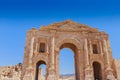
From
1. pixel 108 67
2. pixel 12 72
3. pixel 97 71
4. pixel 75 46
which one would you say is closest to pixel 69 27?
pixel 75 46

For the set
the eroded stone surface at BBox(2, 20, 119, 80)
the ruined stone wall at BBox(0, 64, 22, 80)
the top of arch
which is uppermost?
the top of arch

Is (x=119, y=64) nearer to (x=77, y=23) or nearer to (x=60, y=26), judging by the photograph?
(x=77, y=23)

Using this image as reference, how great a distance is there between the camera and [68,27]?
81.5ft

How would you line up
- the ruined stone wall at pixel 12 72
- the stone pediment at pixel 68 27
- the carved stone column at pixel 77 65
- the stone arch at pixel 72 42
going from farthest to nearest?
the ruined stone wall at pixel 12 72 < the stone pediment at pixel 68 27 < the stone arch at pixel 72 42 < the carved stone column at pixel 77 65

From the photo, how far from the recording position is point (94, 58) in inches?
910

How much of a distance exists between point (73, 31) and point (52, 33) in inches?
126

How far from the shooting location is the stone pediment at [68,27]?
2433 centimetres

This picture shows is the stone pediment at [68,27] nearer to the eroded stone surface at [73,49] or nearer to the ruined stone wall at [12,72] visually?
the eroded stone surface at [73,49]

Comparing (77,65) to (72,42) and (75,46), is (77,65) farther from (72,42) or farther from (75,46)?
(72,42)

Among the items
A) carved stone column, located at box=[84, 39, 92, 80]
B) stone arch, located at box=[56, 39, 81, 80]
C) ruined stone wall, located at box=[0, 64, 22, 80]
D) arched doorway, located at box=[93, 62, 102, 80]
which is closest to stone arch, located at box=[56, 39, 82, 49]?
stone arch, located at box=[56, 39, 81, 80]

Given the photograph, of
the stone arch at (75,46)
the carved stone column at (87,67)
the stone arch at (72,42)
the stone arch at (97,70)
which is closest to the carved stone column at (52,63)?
the stone arch at (75,46)

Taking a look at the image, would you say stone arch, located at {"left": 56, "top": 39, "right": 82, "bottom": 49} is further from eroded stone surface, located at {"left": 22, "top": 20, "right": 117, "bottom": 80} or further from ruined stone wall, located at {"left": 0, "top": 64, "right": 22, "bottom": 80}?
ruined stone wall, located at {"left": 0, "top": 64, "right": 22, "bottom": 80}

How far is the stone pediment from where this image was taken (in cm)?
2433

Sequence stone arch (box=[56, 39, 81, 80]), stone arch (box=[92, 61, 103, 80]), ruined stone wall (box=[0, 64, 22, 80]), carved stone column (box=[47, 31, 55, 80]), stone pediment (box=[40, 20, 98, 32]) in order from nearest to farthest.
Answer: carved stone column (box=[47, 31, 55, 80])
stone arch (box=[56, 39, 81, 80])
stone arch (box=[92, 61, 103, 80])
stone pediment (box=[40, 20, 98, 32])
ruined stone wall (box=[0, 64, 22, 80])
